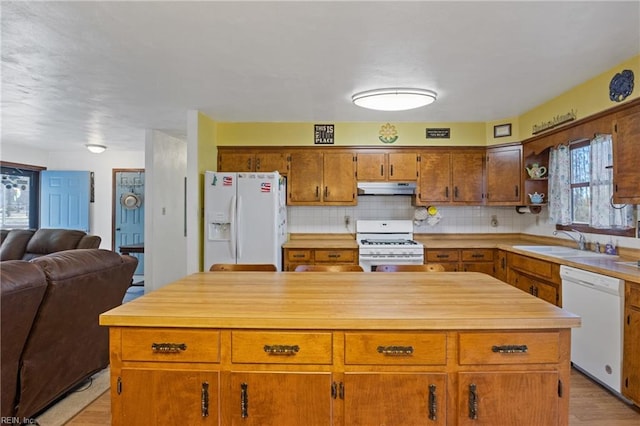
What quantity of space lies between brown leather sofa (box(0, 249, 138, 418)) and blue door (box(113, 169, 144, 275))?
431cm

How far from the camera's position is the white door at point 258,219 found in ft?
12.3

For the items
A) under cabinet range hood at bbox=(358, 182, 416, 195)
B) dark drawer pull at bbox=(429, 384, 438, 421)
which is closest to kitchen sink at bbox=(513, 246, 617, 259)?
under cabinet range hood at bbox=(358, 182, 416, 195)

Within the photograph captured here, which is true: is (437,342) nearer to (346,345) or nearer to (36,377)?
(346,345)

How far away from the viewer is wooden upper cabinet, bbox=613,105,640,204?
8.15 ft

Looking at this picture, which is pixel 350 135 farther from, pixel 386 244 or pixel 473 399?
pixel 473 399

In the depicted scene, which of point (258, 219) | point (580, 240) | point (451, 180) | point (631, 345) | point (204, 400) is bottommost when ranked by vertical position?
point (631, 345)

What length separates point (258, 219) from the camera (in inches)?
Result: 149

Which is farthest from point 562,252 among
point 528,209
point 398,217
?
point 398,217

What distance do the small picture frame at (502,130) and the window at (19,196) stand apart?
A: 755 cm

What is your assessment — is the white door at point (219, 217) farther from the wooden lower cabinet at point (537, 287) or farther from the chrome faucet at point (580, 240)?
the chrome faucet at point (580, 240)

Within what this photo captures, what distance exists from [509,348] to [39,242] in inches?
190

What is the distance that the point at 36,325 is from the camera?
1992mm

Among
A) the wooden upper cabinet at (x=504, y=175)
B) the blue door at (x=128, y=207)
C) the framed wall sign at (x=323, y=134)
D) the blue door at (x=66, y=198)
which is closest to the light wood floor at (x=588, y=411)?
the wooden upper cabinet at (x=504, y=175)

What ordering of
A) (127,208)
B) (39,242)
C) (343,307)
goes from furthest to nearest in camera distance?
(127,208)
(39,242)
(343,307)
